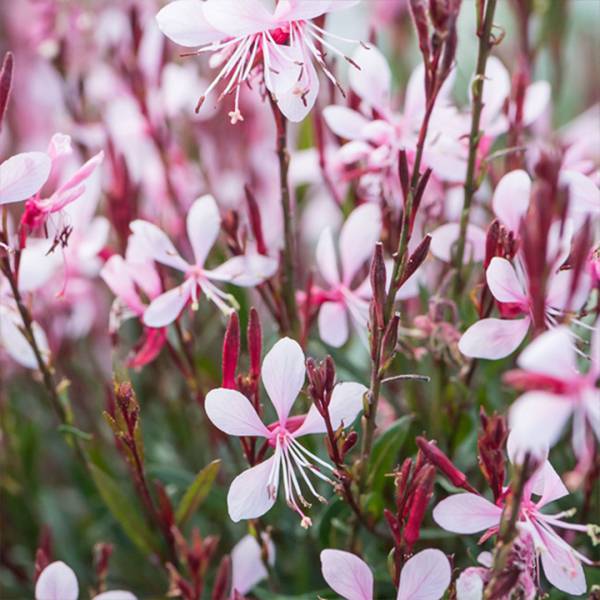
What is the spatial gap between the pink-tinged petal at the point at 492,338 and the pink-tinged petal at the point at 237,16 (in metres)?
0.25

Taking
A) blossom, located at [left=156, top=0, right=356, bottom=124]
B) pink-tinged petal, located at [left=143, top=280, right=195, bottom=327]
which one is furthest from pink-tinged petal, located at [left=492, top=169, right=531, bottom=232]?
pink-tinged petal, located at [left=143, top=280, right=195, bottom=327]

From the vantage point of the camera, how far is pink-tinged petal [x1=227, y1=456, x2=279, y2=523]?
0.61 meters

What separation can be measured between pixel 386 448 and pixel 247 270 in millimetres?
182

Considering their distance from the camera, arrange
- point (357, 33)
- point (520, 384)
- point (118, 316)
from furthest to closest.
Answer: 1. point (357, 33)
2. point (118, 316)
3. point (520, 384)

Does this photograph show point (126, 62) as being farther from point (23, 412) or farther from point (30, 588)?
point (30, 588)

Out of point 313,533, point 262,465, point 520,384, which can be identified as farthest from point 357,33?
point 520,384

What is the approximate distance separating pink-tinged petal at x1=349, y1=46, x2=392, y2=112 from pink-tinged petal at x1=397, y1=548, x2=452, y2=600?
41 cm

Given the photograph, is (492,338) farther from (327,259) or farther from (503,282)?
(327,259)

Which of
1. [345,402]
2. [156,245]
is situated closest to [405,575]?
[345,402]

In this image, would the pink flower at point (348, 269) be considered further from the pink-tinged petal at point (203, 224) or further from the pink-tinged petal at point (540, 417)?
the pink-tinged petal at point (540, 417)

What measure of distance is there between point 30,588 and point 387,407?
41 cm

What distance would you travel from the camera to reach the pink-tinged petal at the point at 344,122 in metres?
0.79

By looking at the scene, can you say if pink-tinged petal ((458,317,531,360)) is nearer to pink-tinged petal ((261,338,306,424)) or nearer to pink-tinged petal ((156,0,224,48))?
pink-tinged petal ((261,338,306,424))

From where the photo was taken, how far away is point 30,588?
3.05ft
